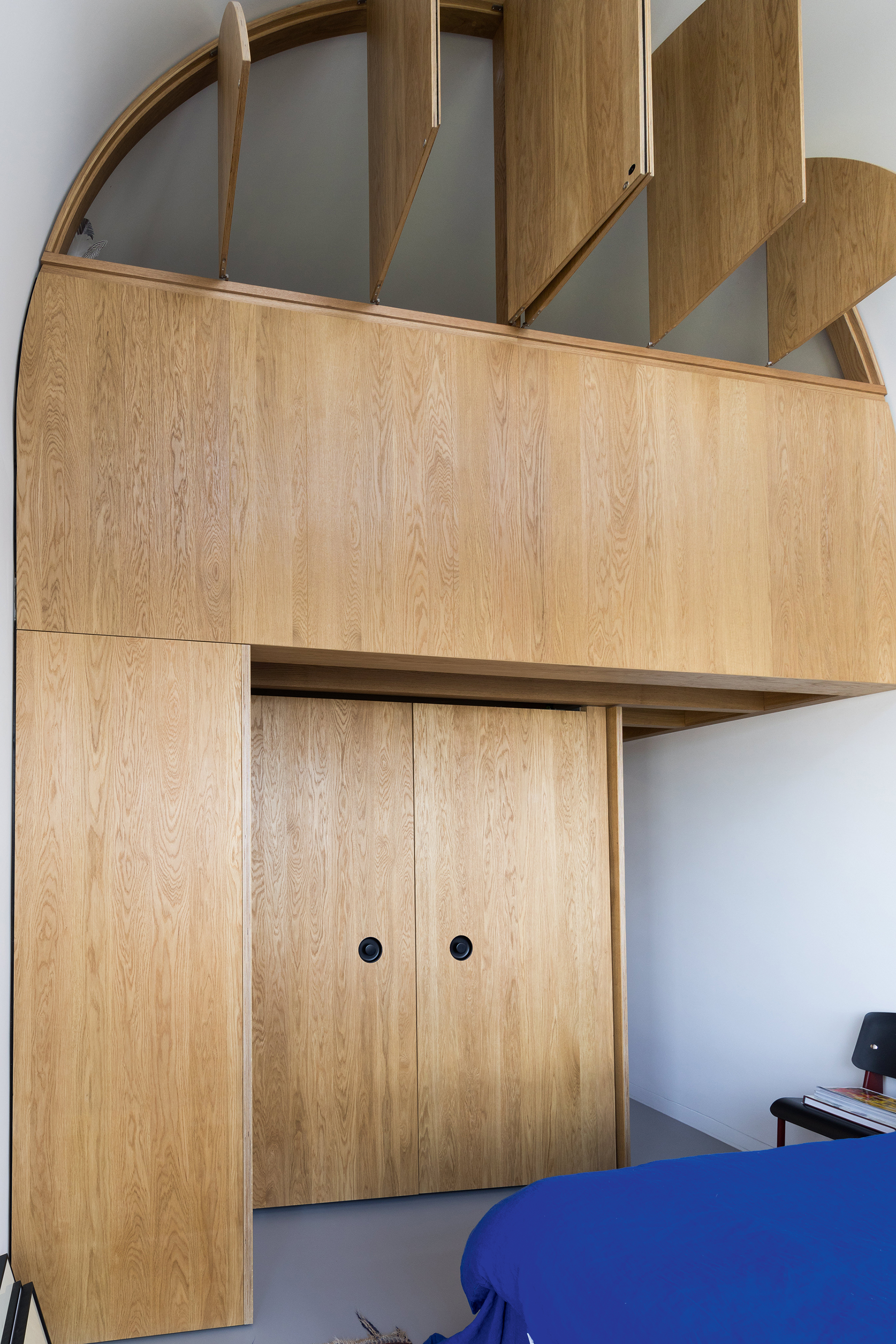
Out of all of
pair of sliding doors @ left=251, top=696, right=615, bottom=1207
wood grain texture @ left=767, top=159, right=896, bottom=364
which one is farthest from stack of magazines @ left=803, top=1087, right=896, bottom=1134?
wood grain texture @ left=767, top=159, right=896, bottom=364

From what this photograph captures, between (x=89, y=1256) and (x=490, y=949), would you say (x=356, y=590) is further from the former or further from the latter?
(x=89, y=1256)

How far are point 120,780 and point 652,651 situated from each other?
5.67 feet

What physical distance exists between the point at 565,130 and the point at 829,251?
4.20 ft

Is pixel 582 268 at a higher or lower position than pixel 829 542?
higher

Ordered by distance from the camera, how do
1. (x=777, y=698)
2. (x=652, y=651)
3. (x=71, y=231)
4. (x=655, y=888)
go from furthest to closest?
(x=655, y=888) → (x=777, y=698) → (x=652, y=651) → (x=71, y=231)

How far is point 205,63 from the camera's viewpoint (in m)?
3.08

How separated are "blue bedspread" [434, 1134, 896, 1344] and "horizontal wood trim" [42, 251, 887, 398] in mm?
2476

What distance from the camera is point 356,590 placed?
9.39 feet

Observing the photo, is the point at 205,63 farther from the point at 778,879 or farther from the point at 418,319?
the point at 778,879

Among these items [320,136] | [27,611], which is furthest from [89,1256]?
[320,136]

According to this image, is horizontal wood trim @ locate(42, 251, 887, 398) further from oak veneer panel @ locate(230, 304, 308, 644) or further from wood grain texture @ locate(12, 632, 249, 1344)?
wood grain texture @ locate(12, 632, 249, 1344)

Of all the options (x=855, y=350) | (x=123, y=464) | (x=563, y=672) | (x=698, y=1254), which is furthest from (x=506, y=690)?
(x=698, y=1254)

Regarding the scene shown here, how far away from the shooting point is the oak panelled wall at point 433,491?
269 cm

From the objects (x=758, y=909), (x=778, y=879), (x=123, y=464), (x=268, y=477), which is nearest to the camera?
(x=123, y=464)
